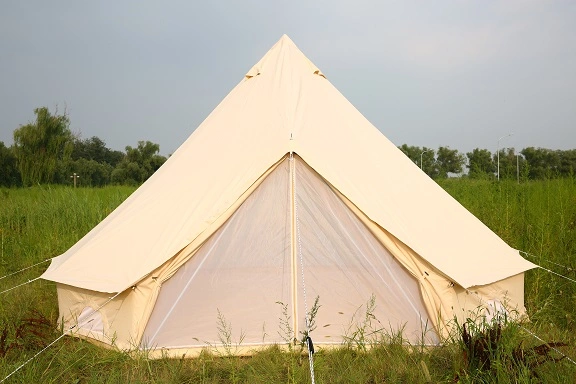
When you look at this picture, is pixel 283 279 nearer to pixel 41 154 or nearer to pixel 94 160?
pixel 41 154

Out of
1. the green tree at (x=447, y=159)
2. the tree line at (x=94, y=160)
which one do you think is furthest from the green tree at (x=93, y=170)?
the green tree at (x=447, y=159)

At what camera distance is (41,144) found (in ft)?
53.4

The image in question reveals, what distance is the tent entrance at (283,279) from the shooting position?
342 cm

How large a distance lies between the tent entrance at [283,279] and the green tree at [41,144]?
1391 cm

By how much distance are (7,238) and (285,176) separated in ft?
16.1

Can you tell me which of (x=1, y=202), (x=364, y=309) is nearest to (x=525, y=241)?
(x=364, y=309)

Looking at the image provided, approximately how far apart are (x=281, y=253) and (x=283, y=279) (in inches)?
6.7

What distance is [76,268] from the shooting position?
3523mm

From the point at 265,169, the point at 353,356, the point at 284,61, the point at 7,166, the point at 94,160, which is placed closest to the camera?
the point at 353,356

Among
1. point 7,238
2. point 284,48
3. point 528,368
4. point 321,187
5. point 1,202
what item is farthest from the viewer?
point 1,202

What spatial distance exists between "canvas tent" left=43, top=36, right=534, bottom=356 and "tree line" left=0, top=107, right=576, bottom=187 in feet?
8.79

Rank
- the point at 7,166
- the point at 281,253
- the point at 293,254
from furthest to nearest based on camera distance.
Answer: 1. the point at 7,166
2. the point at 281,253
3. the point at 293,254

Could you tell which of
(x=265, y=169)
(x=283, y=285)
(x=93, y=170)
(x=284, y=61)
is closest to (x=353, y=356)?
(x=283, y=285)

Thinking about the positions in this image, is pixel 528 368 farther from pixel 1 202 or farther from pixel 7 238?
pixel 1 202
